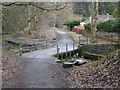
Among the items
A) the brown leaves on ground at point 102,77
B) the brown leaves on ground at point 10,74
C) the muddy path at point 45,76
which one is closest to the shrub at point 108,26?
the muddy path at point 45,76

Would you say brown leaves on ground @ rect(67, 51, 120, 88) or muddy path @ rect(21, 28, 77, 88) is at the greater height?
brown leaves on ground @ rect(67, 51, 120, 88)

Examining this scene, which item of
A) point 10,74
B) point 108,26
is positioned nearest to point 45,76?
point 10,74

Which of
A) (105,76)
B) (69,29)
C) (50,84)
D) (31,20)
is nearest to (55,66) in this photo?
(50,84)

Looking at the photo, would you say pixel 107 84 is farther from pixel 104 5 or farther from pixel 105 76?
pixel 104 5

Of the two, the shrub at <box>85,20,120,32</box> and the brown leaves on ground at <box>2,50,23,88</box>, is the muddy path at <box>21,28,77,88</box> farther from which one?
the shrub at <box>85,20,120,32</box>

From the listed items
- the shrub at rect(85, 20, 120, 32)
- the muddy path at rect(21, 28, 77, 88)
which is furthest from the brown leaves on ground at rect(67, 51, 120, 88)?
the shrub at rect(85, 20, 120, 32)

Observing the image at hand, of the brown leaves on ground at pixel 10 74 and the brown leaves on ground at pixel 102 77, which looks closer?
the brown leaves on ground at pixel 102 77

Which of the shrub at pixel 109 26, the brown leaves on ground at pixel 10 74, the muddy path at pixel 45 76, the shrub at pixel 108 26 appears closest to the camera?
the muddy path at pixel 45 76

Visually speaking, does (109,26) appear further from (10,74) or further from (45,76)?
(10,74)

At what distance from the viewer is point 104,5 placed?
5806 centimetres

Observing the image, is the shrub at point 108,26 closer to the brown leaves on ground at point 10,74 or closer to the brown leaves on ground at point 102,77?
the brown leaves on ground at point 10,74

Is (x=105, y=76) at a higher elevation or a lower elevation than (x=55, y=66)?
higher

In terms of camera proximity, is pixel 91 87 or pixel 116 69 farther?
pixel 116 69

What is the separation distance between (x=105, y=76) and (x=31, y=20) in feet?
117
